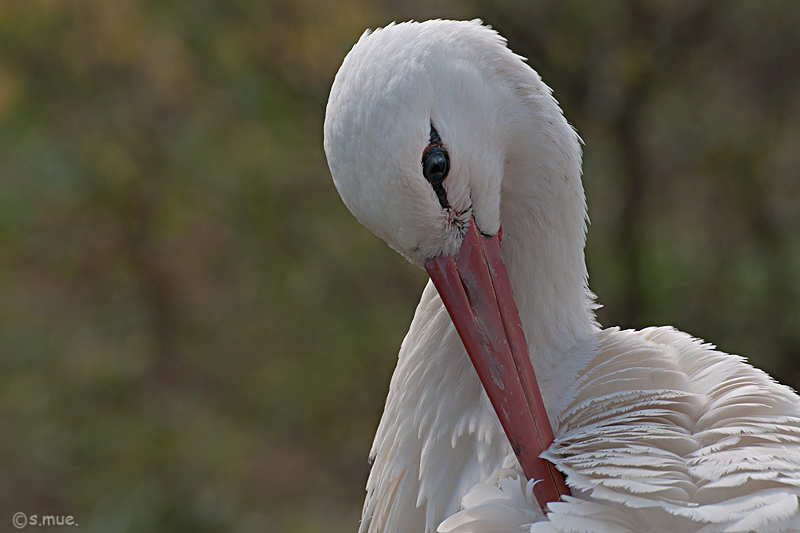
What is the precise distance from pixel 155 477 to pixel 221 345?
106cm

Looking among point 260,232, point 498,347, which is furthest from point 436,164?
point 260,232

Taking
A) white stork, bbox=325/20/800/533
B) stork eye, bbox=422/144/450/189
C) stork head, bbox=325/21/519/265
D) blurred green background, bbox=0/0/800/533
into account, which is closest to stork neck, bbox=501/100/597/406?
white stork, bbox=325/20/800/533

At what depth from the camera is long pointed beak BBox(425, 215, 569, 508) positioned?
4.78ft

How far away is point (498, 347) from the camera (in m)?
1.47

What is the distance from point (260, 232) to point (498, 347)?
384cm

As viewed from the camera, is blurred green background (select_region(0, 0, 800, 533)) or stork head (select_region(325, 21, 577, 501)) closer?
stork head (select_region(325, 21, 577, 501))

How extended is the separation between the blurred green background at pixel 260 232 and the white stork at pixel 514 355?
279 centimetres

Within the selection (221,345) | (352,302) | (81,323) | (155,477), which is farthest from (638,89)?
(81,323)

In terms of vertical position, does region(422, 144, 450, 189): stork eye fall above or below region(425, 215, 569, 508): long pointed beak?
above

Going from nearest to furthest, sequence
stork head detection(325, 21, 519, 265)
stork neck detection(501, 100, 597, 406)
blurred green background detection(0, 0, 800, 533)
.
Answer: stork head detection(325, 21, 519, 265) < stork neck detection(501, 100, 597, 406) < blurred green background detection(0, 0, 800, 533)

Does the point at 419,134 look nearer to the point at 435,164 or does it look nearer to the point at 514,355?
the point at 435,164

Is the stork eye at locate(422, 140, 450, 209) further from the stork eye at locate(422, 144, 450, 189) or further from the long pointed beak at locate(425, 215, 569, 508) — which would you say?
the long pointed beak at locate(425, 215, 569, 508)

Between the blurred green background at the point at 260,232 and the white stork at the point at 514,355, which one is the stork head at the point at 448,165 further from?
the blurred green background at the point at 260,232

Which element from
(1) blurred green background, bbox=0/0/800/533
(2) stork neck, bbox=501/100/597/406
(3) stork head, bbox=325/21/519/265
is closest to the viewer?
A: (3) stork head, bbox=325/21/519/265
